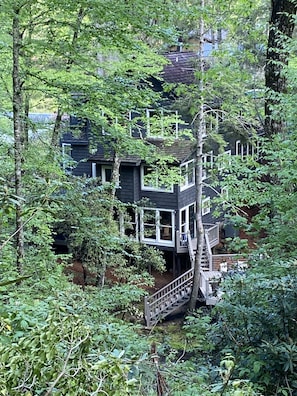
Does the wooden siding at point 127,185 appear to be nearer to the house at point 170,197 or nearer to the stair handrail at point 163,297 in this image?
the house at point 170,197

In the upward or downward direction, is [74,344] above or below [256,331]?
above

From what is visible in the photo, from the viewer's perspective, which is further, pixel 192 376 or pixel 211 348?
pixel 211 348

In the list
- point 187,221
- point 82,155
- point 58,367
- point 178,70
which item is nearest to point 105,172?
point 82,155

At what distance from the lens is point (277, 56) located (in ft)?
19.9

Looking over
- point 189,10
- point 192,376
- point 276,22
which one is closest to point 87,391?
point 192,376

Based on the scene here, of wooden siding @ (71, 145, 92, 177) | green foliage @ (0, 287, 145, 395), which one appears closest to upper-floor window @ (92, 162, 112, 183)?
wooden siding @ (71, 145, 92, 177)

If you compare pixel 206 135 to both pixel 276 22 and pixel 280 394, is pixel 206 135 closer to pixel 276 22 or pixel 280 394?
pixel 276 22

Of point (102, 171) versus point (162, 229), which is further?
point (102, 171)

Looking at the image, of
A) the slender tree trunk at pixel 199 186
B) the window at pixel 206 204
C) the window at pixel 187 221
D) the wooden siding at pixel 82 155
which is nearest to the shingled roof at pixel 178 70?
the slender tree trunk at pixel 199 186

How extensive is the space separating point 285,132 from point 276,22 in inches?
59.6

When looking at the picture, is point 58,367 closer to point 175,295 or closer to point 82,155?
point 175,295

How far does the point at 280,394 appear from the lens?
10.9ft

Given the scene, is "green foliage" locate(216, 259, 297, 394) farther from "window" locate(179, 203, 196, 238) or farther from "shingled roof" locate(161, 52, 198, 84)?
"shingled roof" locate(161, 52, 198, 84)

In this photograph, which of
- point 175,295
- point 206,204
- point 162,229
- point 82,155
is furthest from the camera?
point 82,155
